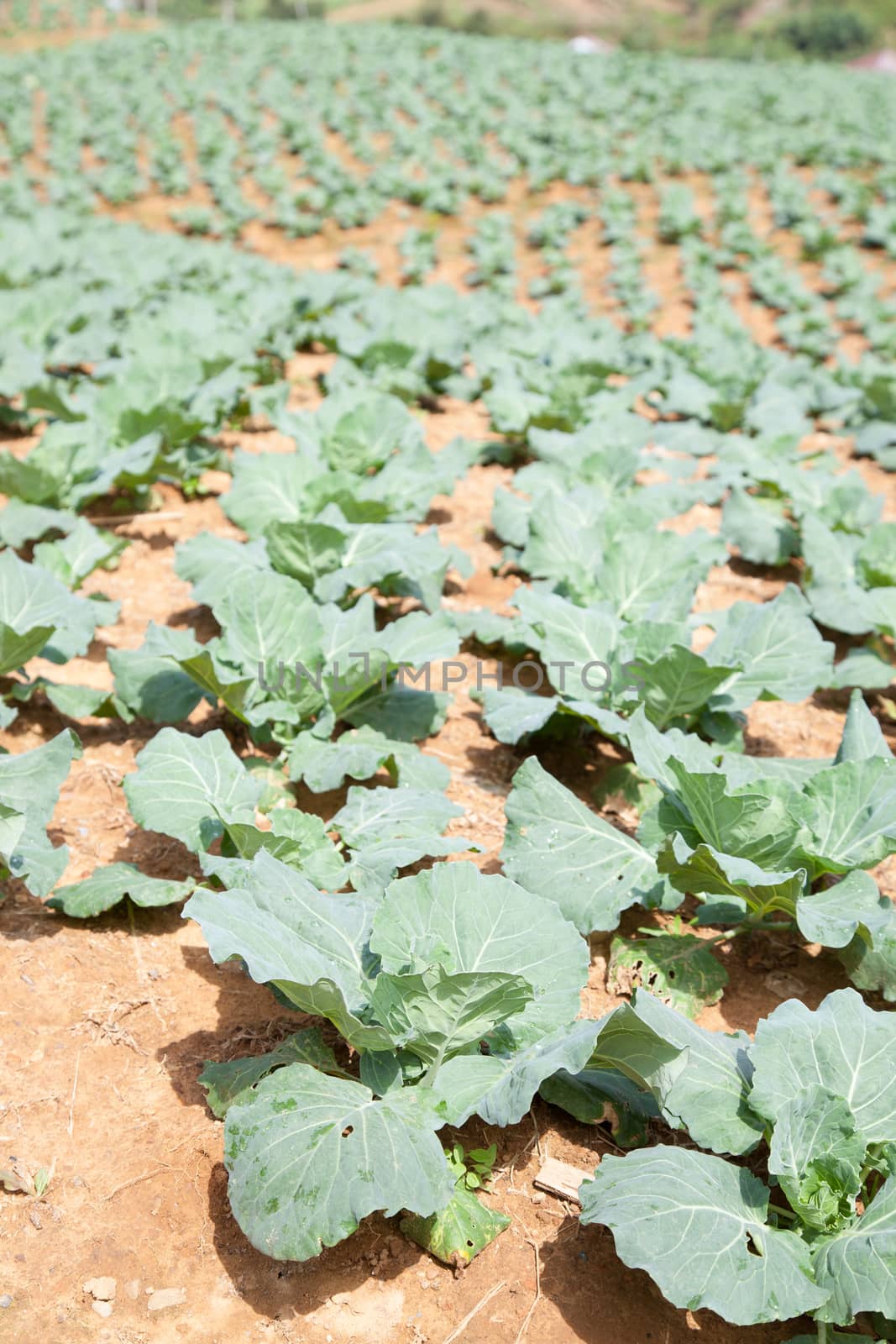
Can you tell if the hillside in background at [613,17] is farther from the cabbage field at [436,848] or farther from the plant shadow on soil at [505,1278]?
the plant shadow on soil at [505,1278]

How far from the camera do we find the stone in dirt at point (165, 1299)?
2088 mm

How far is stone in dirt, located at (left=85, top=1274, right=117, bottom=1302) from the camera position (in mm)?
2094

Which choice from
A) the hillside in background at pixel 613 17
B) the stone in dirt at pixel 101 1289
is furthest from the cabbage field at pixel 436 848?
the hillside in background at pixel 613 17

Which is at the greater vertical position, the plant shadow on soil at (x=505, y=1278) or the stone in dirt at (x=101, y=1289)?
the stone in dirt at (x=101, y=1289)

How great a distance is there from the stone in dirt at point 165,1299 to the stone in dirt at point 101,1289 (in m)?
0.08

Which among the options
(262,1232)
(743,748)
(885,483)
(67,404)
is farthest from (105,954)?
(885,483)

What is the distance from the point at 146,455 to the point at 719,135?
17.4m

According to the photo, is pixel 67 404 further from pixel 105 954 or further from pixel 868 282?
pixel 868 282

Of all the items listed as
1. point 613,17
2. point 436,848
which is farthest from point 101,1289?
point 613,17

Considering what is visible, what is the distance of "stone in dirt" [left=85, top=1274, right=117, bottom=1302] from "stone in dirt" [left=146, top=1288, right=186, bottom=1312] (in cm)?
8

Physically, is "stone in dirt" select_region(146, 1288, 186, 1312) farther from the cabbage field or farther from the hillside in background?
the hillside in background

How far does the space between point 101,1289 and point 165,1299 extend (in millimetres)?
128

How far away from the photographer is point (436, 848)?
2.89m

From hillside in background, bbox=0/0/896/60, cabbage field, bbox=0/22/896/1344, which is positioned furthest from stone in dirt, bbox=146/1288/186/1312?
hillside in background, bbox=0/0/896/60
